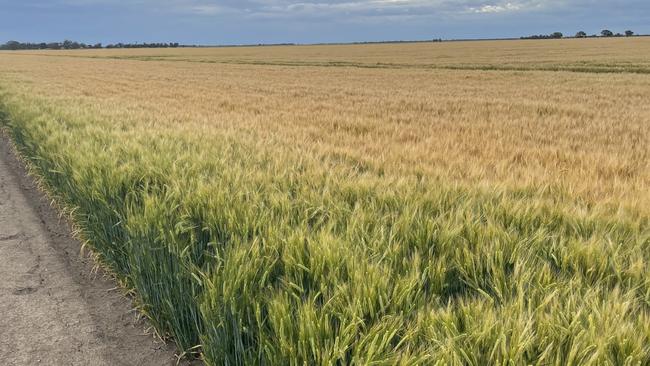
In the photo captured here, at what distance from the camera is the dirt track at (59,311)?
2582mm

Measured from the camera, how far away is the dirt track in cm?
258

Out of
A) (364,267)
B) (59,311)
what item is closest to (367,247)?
(364,267)

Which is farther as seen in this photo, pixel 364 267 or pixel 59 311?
pixel 59 311

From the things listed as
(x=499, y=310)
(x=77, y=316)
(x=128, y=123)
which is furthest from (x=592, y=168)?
(x=128, y=123)

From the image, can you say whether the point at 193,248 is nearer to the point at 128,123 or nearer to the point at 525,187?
the point at 525,187

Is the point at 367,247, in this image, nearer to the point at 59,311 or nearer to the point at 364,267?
the point at 364,267

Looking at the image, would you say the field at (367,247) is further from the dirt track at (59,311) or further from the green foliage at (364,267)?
the dirt track at (59,311)

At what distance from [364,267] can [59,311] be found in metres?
2.20

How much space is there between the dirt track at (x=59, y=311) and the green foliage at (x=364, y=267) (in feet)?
0.62

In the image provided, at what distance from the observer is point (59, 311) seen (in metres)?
3.05

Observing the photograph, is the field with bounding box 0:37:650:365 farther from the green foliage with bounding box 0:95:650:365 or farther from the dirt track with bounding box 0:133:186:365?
the dirt track with bounding box 0:133:186:365

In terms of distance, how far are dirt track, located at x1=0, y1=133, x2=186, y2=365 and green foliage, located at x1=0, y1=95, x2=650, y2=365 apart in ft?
0.62

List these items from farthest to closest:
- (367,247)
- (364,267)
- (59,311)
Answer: (59,311)
(367,247)
(364,267)

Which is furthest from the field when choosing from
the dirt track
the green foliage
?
the dirt track
